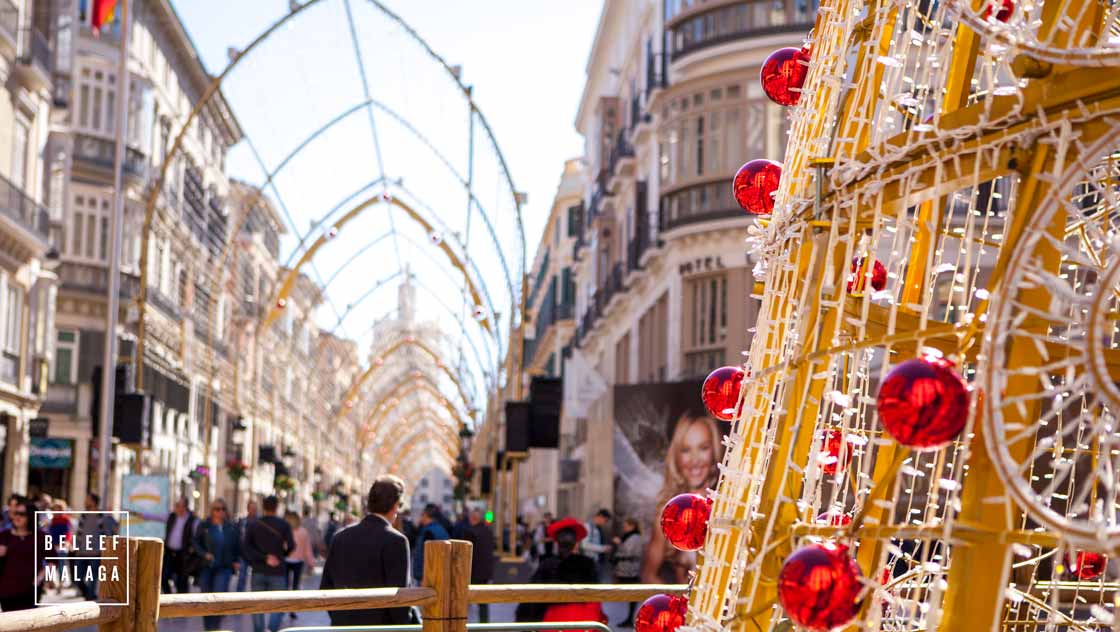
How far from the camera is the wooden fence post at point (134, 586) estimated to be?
563 centimetres

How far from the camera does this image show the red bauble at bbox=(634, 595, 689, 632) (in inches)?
186

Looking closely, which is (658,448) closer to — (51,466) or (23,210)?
(23,210)

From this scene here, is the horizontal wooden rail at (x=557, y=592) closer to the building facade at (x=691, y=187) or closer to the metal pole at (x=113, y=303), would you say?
the building facade at (x=691, y=187)

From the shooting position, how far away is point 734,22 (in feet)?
99.7

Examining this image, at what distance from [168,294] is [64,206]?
13.7 meters

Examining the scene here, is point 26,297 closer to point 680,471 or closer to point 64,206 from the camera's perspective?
point 64,206

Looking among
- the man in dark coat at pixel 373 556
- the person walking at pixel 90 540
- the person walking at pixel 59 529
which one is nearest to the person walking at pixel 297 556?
the person walking at pixel 90 540

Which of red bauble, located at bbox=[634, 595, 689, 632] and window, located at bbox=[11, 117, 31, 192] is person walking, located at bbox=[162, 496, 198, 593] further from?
window, located at bbox=[11, 117, 31, 192]

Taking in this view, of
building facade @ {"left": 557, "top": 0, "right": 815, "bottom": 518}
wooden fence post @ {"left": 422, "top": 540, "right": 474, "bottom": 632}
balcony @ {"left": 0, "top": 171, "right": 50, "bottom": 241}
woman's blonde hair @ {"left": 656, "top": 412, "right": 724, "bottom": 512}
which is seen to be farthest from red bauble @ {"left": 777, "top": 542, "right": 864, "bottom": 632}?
balcony @ {"left": 0, "top": 171, "right": 50, "bottom": 241}

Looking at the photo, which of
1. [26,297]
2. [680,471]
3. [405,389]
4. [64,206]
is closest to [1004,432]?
[680,471]

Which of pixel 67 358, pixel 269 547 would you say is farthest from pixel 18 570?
pixel 67 358

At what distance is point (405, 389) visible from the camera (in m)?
88.6

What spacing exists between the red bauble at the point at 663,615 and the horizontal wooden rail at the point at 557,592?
1.95 m

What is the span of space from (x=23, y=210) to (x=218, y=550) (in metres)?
19.6
